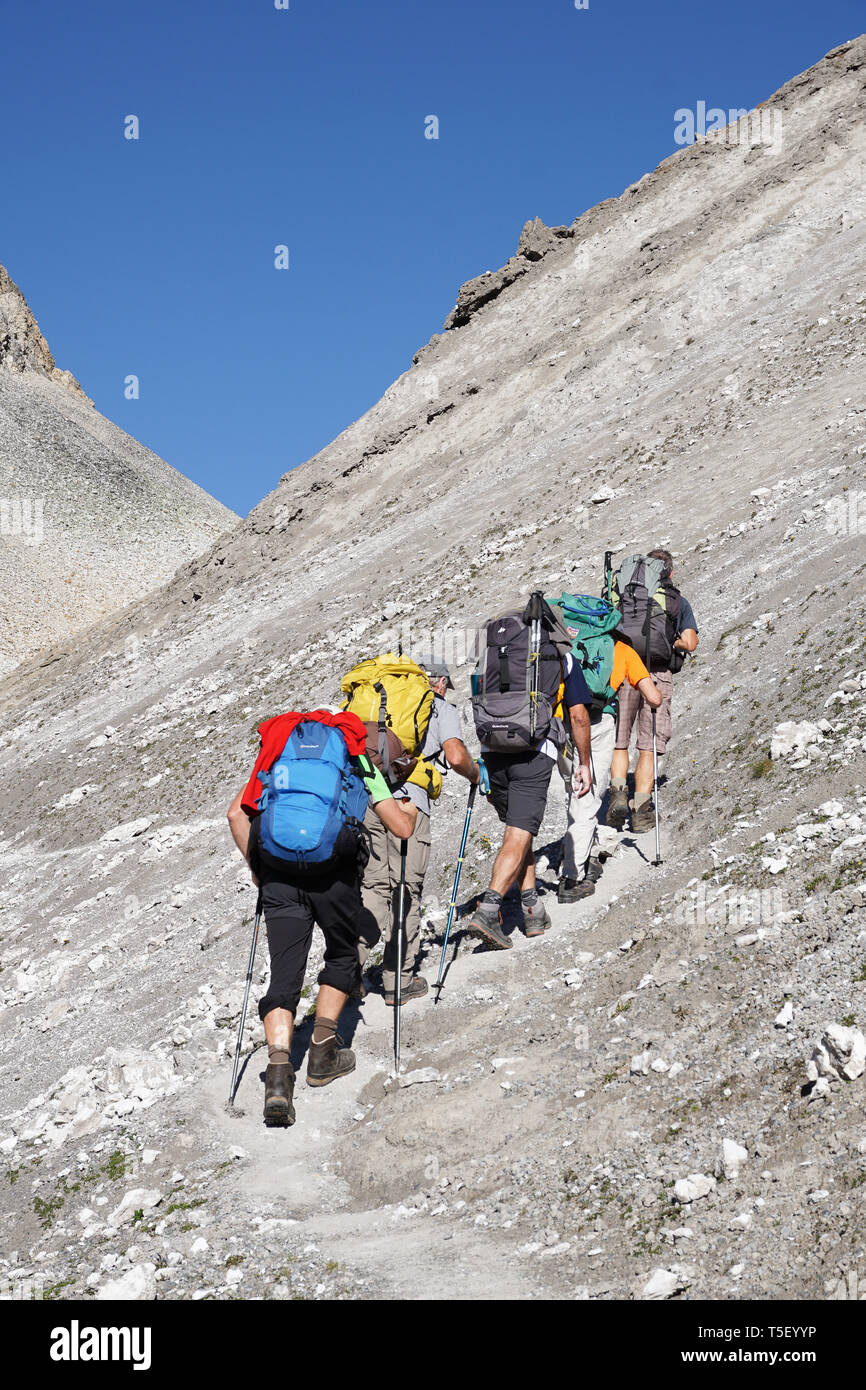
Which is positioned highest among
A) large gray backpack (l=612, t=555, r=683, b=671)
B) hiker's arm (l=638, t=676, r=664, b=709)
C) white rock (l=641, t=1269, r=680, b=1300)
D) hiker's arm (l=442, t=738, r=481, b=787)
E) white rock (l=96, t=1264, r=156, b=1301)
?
large gray backpack (l=612, t=555, r=683, b=671)

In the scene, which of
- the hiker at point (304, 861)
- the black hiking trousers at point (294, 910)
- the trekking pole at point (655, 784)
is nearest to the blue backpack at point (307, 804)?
the hiker at point (304, 861)

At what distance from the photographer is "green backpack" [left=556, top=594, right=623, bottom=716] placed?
9836 millimetres

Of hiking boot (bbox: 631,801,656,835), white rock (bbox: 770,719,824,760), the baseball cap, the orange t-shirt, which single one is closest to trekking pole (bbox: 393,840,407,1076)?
the baseball cap

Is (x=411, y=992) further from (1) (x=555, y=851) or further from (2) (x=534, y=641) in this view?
(1) (x=555, y=851)

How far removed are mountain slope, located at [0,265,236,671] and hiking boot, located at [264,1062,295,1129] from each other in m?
61.3

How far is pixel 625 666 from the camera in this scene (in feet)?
32.6

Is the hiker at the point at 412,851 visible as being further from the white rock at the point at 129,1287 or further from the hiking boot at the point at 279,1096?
the white rock at the point at 129,1287

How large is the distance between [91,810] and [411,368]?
936 inches

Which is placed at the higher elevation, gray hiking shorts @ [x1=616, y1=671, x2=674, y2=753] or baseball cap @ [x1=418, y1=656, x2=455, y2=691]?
baseball cap @ [x1=418, y1=656, x2=455, y2=691]

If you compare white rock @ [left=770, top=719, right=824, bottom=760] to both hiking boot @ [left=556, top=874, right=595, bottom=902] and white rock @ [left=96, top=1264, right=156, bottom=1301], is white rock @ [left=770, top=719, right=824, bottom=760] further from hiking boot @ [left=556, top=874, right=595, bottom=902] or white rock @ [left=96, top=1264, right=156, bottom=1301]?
white rock @ [left=96, top=1264, right=156, bottom=1301]

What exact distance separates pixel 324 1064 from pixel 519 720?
2.64 metres

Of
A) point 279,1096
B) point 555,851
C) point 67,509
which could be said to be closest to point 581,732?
point 555,851

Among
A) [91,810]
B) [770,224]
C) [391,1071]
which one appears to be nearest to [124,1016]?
[391,1071]
